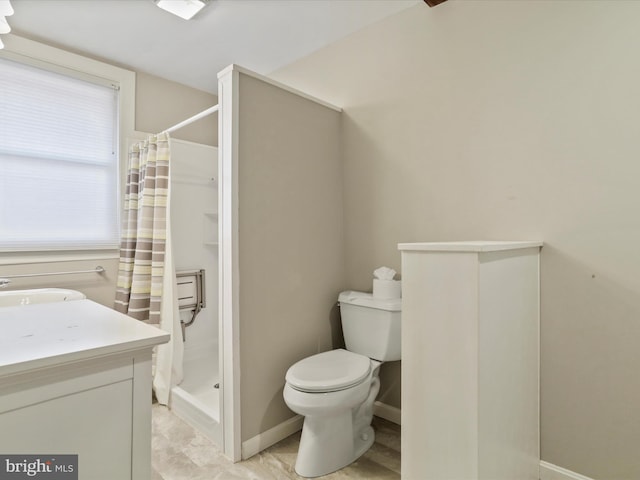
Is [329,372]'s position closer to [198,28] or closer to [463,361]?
[463,361]

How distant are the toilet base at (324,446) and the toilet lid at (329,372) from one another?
0.19 m

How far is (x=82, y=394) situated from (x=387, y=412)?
1823 mm

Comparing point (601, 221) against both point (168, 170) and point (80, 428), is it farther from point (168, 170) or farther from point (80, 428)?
point (168, 170)

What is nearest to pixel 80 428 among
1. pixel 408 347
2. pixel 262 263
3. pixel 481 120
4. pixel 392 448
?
pixel 408 347

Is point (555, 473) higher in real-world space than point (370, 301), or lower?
lower

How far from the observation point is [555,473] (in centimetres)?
157

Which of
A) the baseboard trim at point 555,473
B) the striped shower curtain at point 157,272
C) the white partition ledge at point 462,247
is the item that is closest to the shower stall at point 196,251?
the striped shower curtain at point 157,272

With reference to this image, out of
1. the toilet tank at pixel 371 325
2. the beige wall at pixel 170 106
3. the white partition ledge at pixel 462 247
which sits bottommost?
the toilet tank at pixel 371 325

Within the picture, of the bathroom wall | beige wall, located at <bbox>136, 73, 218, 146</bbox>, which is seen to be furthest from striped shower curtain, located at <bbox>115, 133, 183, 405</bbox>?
beige wall, located at <bbox>136, 73, 218, 146</bbox>

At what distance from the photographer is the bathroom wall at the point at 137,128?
2281 millimetres

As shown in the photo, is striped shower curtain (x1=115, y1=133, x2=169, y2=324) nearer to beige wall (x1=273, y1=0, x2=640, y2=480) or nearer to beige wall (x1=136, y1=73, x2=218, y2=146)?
beige wall (x1=136, y1=73, x2=218, y2=146)

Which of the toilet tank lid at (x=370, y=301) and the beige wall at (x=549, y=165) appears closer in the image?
the beige wall at (x=549, y=165)

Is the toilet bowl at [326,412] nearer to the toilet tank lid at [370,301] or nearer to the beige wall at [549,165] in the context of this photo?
the toilet tank lid at [370,301]

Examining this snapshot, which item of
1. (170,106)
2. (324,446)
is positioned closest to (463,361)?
(324,446)
